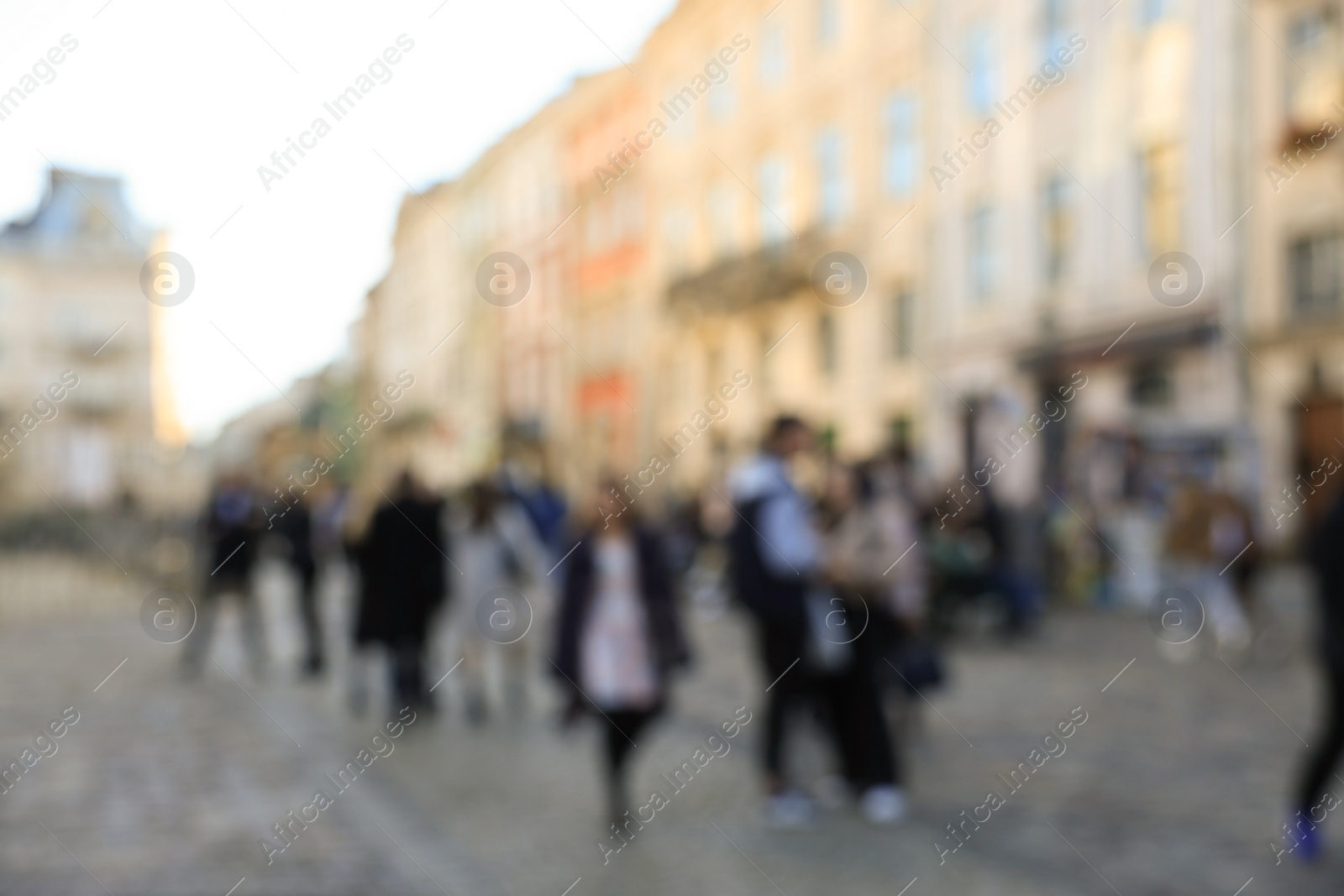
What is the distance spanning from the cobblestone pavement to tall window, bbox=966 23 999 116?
16072 mm

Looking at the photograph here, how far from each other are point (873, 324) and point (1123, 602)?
A: 1291cm

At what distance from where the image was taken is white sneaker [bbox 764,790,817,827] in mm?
6473

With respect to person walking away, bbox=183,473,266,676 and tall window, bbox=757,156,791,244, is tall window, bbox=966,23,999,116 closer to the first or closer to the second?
tall window, bbox=757,156,791,244

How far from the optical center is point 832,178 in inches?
1211

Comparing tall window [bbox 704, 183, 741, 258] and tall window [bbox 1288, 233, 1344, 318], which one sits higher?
tall window [bbox 704, 183, 741, 258]

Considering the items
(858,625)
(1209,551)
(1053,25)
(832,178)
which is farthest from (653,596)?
(832,178)

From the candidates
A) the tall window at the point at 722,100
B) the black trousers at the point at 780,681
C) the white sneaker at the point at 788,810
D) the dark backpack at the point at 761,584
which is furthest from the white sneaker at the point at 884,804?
the tall window at the point at 722,100

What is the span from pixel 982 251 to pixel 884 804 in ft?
70.2

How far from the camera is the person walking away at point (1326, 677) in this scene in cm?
545

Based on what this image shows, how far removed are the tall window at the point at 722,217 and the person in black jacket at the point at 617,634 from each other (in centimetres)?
2792

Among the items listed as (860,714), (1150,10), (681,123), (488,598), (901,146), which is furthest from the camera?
(681,123)

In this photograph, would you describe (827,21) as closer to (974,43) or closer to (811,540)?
(974,43)

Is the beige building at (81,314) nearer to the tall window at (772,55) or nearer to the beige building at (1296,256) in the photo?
the tall window at (772,55)

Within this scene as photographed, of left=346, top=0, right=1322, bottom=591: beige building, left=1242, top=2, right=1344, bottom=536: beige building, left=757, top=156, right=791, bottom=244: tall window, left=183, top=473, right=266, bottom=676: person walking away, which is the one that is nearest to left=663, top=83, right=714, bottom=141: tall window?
left=346, top=0, right=1322, bottom=591: beige building
